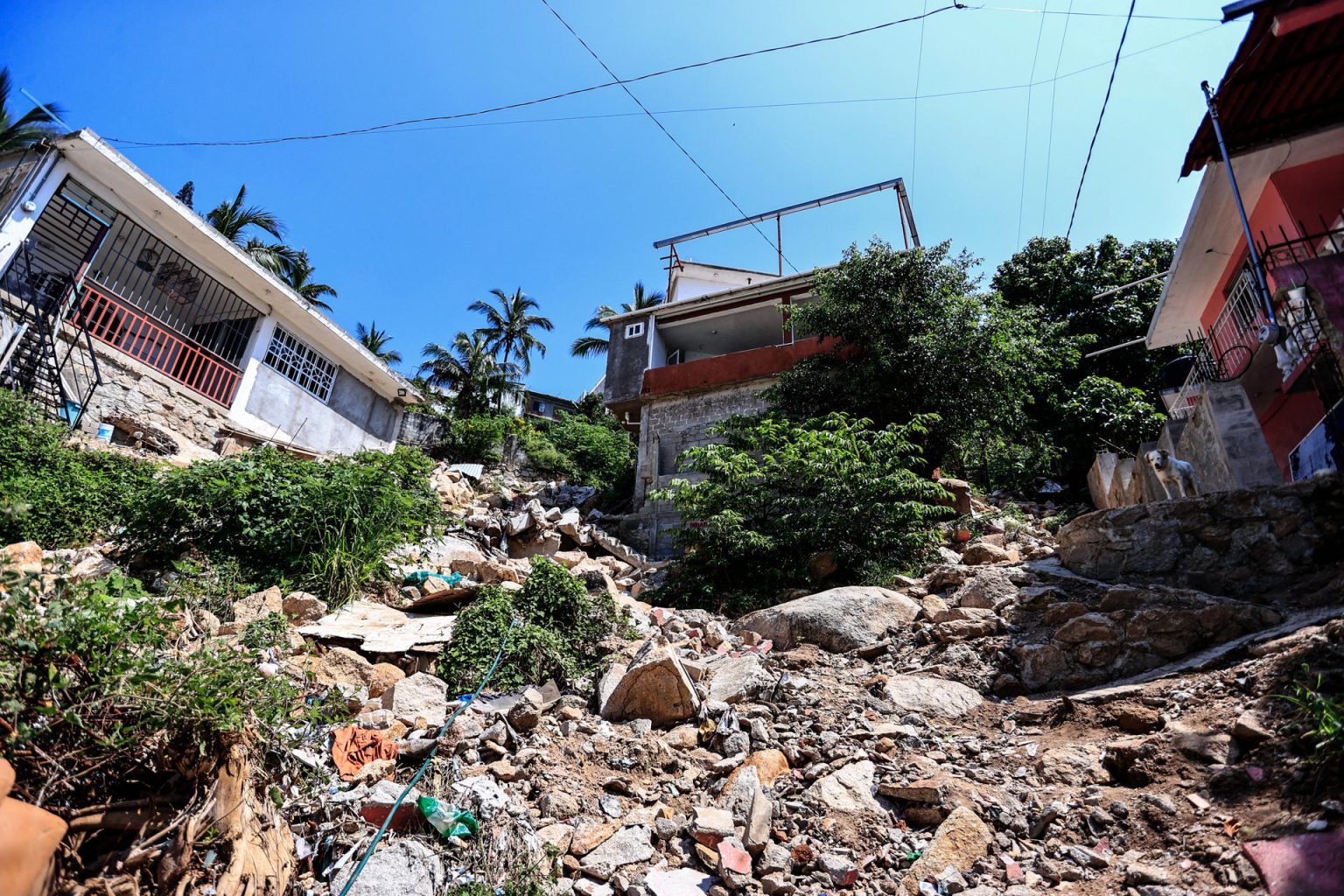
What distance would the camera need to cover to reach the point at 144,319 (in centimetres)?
1218

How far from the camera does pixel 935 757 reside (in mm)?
4574

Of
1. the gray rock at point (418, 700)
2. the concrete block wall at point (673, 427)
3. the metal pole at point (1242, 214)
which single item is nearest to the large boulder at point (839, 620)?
the gray rock at point (418, 700)

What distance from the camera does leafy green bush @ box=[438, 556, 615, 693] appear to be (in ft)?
18.3

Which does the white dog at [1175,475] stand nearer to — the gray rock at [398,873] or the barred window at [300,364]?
the gray rock at [398,873]

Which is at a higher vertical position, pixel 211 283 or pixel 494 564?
pixel 211 283

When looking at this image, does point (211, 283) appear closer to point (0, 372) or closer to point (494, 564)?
point (0, 372)

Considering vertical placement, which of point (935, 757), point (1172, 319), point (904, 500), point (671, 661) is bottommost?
point (935, 757)

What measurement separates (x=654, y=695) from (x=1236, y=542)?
5583 millimetres

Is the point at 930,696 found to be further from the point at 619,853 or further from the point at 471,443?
the point at 471,443

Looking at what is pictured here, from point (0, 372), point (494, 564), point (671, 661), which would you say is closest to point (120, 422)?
point (0, 372)

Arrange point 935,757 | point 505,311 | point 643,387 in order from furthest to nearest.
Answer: point 505,311 → point 643,387 → point 935,757

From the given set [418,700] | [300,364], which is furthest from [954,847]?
[300,364]

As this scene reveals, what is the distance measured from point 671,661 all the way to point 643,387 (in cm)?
1251

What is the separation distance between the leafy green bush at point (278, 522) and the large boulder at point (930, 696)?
5034mm
